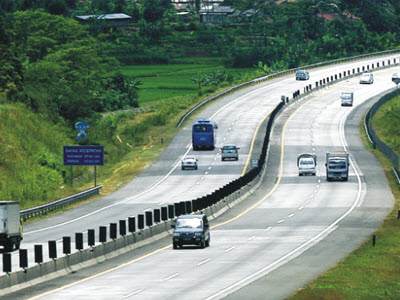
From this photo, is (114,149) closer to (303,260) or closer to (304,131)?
(304,131)

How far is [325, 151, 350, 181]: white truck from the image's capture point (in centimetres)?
9250

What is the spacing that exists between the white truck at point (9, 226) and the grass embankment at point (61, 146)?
86.4 feet

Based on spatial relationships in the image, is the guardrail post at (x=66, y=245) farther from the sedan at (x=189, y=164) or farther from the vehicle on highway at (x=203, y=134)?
the vehicle on highway at (x=203, y=134)

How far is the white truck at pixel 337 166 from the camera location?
303 feet

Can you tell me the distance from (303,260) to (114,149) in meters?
71.2

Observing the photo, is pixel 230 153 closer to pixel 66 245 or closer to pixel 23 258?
pixel 66 245

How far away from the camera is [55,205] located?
7681cm

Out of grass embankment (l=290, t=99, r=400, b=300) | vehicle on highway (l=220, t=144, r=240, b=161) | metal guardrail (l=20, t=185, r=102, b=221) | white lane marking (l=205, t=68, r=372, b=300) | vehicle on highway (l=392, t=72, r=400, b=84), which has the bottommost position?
grass embankment (l=290, t=99, r=400, b=300)

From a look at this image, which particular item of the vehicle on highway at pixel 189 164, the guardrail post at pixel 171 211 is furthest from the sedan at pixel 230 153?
the guardrail post at pixel 171 211

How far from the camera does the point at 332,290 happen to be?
4184 centimetres

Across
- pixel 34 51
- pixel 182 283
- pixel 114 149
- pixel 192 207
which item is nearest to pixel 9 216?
pixel 182 283

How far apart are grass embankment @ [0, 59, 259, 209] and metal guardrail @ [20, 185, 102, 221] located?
207 cm

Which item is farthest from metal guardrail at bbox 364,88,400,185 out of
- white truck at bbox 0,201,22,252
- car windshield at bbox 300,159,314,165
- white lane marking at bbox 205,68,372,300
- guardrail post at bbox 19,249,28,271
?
guardrail post at bbox 19,249,28,271

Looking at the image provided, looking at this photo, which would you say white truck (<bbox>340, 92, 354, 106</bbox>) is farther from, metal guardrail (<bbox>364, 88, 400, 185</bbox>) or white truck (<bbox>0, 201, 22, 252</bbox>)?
white truck (<bbox>0, 201, 22, 252</bbox>)
